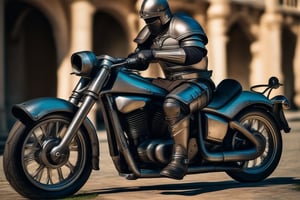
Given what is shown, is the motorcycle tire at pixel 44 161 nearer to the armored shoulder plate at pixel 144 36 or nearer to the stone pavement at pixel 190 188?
Result: the stone pavement at pixel 190 188

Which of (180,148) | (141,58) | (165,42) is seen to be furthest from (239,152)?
(141,58)

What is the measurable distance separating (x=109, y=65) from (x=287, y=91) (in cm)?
2873

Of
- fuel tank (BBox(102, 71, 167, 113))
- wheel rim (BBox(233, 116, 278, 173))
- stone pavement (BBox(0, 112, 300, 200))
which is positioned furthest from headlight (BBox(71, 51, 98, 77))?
wheel rim (BBox(233, 116, 278, 173))

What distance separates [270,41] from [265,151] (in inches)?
850

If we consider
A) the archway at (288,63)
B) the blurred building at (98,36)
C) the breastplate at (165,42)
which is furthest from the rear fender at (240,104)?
the archway at (288,63)

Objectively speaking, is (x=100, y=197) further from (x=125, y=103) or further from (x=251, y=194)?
(x=251, y=194)

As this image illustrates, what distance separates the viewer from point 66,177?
493cm

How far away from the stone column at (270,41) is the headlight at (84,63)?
882 inches

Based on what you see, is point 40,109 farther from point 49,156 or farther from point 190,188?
point 190,188

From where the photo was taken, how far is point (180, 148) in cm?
502

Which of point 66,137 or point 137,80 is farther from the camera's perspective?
point 137,80

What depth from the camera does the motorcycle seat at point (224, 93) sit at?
5.47 metres

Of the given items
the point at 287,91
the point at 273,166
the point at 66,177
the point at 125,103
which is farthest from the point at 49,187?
the point at 287,91

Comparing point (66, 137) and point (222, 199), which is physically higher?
point (66, 137)
